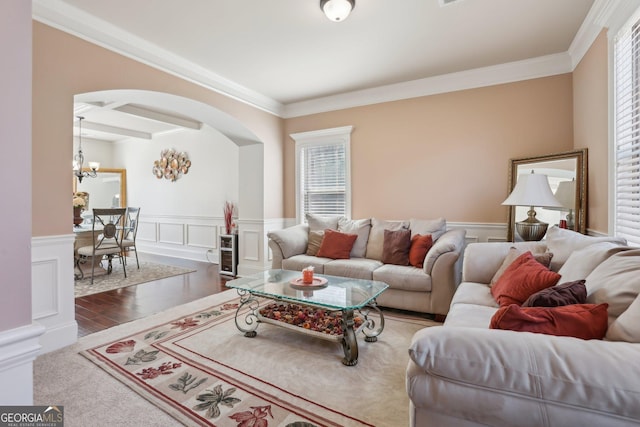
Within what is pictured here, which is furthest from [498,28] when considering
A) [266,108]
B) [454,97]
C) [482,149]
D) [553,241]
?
[266,108]

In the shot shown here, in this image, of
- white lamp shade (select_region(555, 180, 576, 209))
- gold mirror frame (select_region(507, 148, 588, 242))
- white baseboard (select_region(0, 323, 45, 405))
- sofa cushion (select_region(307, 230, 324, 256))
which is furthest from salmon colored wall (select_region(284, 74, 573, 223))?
white baseboard (select_region(0, 323, 45, 405))

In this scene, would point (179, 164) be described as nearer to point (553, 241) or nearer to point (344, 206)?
point (344, 206)

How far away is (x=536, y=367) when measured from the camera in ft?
3.00

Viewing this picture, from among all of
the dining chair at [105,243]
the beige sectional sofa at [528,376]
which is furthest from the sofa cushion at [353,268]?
the dining chair at [105,243]

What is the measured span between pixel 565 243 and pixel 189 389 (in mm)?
2730

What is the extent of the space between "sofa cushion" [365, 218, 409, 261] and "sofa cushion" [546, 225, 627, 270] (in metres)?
1.69

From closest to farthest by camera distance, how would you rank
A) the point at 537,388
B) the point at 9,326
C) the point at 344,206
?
the point at 9,326 → the point at 537,388 → the point at 344,206

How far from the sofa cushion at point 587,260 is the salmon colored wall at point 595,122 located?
991 millimetres

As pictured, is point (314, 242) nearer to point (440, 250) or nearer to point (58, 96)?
point (440, 250)

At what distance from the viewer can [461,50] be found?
10.9 feet

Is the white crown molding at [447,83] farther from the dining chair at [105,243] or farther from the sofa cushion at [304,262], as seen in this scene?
the dining chair at [105,243]

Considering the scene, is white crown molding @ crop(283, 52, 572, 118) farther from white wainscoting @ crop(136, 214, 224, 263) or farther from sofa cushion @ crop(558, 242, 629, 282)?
white wainscoting @ crop(136, 214, 224, 263)

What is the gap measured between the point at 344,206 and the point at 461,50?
2493 mm

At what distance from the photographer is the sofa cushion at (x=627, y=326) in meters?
1.06
